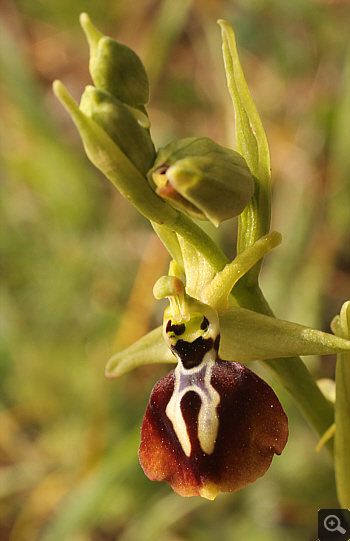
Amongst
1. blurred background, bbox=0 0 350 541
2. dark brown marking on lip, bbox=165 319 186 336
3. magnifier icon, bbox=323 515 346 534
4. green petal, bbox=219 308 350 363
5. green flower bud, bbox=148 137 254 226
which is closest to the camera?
green flower bud, bbox=148 137 254 226

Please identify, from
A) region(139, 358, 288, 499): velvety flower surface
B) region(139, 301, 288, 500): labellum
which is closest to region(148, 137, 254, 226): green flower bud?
region(139, 301, 288, 500): labellum

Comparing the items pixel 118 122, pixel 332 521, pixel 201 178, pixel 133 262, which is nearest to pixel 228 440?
pixel 201 178

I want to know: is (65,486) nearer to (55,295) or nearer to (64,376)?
(64,376)

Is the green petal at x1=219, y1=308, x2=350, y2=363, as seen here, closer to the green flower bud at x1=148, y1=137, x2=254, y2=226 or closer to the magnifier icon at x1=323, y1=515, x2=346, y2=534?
the green flower bud at x1=148, y1=137, x2=254, y2=226

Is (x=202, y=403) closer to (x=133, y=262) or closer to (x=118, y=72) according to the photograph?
(x=118, y=72)

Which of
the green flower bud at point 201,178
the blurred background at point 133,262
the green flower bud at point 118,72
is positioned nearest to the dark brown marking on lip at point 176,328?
the green flower bud at point 201,178

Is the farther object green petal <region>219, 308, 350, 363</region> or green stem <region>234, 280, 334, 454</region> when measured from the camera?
green stem <region>234, 280, 334, 454</region>

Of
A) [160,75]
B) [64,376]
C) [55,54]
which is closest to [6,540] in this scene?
[64,376]

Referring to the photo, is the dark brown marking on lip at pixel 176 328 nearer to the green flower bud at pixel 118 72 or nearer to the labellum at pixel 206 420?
the labellum at pixel 206 420
